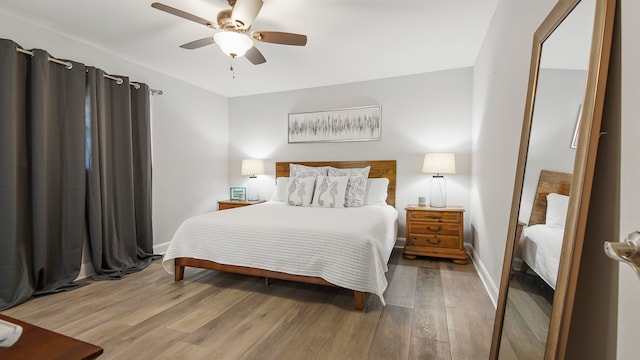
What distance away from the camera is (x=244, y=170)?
14.9 ft

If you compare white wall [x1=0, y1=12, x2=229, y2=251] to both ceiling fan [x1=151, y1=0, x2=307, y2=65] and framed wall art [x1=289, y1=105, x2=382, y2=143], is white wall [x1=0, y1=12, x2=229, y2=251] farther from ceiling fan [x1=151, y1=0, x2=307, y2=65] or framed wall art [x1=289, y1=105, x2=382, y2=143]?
ceiling fan [x1=151, y1=0, x2=307, y2=65]

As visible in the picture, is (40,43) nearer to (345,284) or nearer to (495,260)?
(345,284)

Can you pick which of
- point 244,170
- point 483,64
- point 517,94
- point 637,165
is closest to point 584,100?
point 637,165

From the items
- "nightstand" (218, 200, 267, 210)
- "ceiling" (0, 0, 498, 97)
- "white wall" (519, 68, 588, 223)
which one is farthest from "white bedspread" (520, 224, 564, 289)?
"nightstand" (218, 200, 267, 210)

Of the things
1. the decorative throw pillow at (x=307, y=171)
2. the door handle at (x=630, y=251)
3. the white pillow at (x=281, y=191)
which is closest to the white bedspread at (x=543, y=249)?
the door handle at (x=630, y=251)

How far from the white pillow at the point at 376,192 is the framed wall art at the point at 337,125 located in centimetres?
65

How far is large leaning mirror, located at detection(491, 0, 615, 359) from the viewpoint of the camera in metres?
0.89

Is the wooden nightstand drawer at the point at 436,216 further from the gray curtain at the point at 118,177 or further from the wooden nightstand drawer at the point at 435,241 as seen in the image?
the gray curtain at the point at 118,177

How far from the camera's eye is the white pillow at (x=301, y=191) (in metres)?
3.68

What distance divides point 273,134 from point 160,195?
1.90 meters

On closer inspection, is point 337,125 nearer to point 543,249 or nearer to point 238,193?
point 238,193

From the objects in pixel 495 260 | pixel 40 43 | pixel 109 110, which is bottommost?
pixel 495 260

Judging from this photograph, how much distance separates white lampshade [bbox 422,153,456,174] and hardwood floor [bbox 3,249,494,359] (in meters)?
1.23

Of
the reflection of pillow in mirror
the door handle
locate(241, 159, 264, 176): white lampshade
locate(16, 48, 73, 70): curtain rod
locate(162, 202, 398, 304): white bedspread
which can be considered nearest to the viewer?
the door handle
